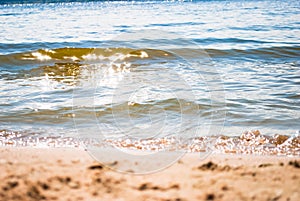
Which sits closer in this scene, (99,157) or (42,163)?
(42,163)

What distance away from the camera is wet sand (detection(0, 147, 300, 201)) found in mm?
2328

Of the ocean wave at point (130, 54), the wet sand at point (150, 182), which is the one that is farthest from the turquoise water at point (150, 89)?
the wet sand at point (150, 182)

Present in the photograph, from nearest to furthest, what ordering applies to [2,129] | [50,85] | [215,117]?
[2,129] → [215,117] → [50,85]

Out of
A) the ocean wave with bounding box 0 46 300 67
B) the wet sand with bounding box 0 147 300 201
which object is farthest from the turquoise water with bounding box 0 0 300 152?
the wet sand with bounding box 0 147 300 201

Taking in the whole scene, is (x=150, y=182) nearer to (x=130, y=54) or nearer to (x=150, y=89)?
(x=150, y=89)

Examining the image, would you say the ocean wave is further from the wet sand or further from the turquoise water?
the wet sand

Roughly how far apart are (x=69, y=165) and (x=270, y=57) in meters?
8.83

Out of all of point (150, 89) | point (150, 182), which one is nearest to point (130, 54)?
point (150, 89)

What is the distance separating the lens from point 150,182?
254 centimetres

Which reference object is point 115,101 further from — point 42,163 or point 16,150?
point 42,163

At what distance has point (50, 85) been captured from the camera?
7348 millimetres

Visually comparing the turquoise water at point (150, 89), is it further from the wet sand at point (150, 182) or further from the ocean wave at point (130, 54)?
the wet sand at point (150, 182)

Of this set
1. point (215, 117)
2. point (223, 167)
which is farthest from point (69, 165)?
point (215, 117)

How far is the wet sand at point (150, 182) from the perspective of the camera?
2328 mm
